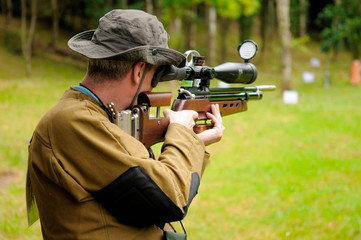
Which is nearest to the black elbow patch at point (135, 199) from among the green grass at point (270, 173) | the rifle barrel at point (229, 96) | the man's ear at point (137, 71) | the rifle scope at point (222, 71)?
the man's ear at point (137, 71)

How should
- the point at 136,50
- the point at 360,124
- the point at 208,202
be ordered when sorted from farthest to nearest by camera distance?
the point at 360,124 < the point at 208,202 < the point at 136,50

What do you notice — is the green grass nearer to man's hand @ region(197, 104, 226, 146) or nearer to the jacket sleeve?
man's hand @ region(197, 104, 226, 146)

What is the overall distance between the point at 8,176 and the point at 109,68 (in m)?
5.47

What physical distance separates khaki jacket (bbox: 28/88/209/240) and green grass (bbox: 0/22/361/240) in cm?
304

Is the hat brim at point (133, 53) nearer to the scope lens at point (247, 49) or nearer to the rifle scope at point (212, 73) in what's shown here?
the rifle scope at point (212, 73)

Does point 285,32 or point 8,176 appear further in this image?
point 285,32

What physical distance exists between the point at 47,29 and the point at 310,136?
28.3m

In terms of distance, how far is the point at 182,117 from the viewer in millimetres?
2463

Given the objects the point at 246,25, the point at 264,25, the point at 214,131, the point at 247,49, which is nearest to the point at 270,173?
the point at 247,49

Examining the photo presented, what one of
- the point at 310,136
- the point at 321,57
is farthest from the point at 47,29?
the point at 310,136

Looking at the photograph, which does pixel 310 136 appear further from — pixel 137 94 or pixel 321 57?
pixel 321 57

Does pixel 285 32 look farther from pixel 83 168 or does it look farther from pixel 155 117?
pixel 83 168

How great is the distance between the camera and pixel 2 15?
32594mm

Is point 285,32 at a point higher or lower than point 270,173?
higher
